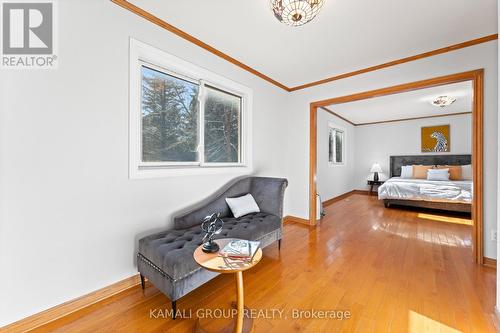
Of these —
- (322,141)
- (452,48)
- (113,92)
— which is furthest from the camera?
(322,141)

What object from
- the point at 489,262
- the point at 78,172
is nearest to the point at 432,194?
the point at 489,262

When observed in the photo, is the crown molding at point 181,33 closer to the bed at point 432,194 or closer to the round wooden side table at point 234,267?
the round wooden side table at point 234,267

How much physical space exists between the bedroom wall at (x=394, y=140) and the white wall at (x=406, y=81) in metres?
4.41

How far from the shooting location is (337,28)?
6.81 ft

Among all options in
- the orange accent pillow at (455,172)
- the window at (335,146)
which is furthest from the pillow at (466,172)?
the window at (335,146)

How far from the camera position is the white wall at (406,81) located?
219 cm

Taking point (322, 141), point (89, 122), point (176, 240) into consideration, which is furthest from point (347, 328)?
point (322, 141)

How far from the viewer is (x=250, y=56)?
106 inches

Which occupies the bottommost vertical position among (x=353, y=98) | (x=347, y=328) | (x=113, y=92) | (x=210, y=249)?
(x=347, y=328)

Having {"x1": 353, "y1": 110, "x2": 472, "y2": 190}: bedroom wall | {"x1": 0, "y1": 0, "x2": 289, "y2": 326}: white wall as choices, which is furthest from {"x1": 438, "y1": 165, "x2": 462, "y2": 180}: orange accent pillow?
{"x1": 0, "y1": 0, "x2": 289, "y2": 326}: white wall

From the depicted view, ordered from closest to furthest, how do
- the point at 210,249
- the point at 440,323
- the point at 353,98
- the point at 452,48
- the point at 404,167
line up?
1. the point at 210,249
2. the point at 440,323
3. the point at 452,48
4. the point at 353,98
5. the point at 404,167

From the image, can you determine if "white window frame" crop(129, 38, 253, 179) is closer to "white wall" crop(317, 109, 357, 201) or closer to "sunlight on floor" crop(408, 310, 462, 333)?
"sunlight on floor" crop(408, 310, 462, 333)

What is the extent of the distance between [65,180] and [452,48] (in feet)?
13.3

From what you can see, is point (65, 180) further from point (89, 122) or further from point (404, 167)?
point (404, 167)
